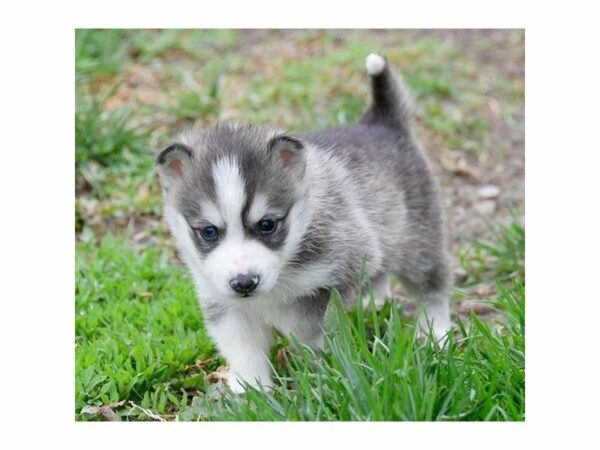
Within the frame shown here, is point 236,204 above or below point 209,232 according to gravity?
above

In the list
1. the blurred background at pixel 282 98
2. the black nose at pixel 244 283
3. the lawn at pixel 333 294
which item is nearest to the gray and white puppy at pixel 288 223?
the black nose at pixel 244 283

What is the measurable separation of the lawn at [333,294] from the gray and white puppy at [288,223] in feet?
0.78

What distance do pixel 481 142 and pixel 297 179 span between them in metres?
3.96

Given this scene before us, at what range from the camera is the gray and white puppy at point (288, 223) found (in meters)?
4.05

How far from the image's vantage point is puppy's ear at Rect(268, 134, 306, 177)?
14.2 feet

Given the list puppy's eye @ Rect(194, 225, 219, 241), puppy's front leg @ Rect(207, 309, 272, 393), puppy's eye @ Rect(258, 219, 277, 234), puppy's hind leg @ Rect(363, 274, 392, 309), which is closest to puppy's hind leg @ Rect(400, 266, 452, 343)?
puppy's hind leg @ Rect(363, 274, 392, 309)

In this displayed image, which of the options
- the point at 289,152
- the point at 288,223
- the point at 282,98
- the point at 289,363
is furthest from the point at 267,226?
the point at 282,98

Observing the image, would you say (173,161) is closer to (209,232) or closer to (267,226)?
(209,232)

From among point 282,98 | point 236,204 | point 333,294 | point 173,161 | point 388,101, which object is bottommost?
point 333,294

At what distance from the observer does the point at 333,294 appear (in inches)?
168

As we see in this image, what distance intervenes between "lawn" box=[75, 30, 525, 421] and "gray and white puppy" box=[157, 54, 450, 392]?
24cm

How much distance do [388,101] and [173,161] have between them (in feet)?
6.07

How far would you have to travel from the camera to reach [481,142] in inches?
312

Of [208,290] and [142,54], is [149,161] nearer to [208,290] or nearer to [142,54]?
[142,54]
